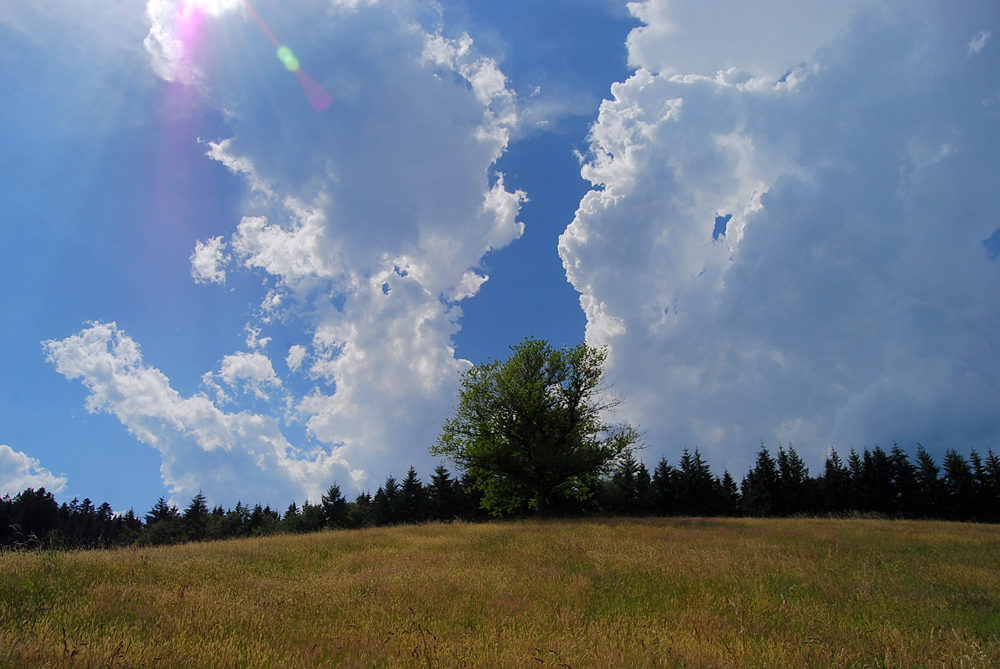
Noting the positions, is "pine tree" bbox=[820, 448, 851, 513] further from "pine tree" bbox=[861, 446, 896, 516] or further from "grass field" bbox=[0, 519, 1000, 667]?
"grass field" bbox=[0, 519, 1000, 667]

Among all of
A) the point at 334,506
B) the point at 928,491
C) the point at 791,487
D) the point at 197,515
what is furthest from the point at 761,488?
the point at 197,515

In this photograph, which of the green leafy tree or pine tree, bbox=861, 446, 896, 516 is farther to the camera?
pine tree, bbox=861, 446, 896, 516

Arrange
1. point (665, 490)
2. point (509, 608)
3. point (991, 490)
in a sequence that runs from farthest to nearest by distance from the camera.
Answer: point (665, 490) < point (991, 490) < point (509, 608)

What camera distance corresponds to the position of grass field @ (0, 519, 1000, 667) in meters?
4.59

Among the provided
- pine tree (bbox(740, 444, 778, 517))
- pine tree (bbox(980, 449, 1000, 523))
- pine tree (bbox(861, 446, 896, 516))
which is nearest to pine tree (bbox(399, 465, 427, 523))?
pine tree (bbox(740, 444, 778, 517))

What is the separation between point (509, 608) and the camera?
21.0 ft

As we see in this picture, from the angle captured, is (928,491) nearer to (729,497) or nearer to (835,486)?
(835,486)

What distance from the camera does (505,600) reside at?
22.2 ft

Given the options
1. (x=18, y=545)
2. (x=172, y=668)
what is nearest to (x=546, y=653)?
(x=172, y=668)

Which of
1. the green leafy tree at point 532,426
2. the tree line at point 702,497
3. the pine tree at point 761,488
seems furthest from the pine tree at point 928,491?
the green leafy tree at point 532,426

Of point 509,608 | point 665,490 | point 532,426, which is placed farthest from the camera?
point 665,490

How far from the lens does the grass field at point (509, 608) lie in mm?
4586

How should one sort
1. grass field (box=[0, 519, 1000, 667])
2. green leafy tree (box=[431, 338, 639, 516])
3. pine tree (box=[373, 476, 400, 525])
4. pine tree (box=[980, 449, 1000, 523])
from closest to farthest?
grass field (box=[0, 519, 1000, 667]) < green leafy tree (box=[431, 338, 639, 516]) < pine tree (box=[980, 449, 1000, 523]) < pine tree (box=[373, 476, 400, 525])

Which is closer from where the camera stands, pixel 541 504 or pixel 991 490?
pixel 541 504
